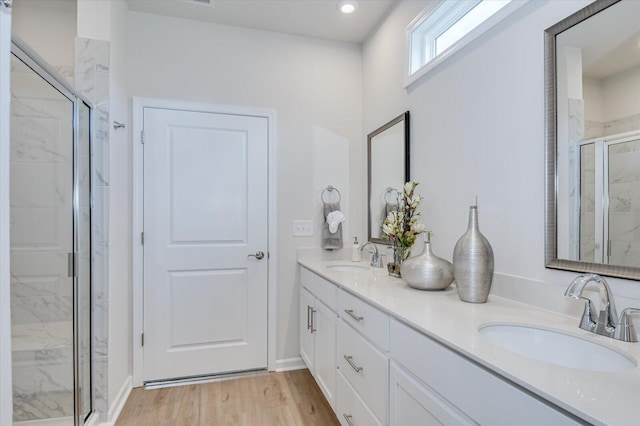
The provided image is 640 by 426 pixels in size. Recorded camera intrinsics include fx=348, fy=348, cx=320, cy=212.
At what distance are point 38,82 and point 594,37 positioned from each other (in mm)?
2252

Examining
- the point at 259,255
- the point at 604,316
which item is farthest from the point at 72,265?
the point at 604,316

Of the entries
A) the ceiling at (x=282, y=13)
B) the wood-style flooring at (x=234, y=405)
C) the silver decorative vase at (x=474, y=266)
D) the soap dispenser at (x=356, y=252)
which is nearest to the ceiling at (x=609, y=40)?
the silver decorative vase at (x=474, y=266)

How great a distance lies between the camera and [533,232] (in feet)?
4.37

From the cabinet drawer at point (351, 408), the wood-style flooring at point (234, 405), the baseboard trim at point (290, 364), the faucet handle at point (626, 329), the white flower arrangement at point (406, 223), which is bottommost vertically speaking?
the wood-style flooring at point (234, 405)

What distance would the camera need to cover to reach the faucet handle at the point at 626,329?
3.04ft

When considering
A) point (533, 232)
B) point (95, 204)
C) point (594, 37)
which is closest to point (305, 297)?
point (95, 204)

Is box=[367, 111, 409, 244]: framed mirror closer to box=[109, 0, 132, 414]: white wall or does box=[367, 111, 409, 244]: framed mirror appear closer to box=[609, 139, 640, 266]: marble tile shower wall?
box=[609, 139, 640, 266]: marble tile shower wall

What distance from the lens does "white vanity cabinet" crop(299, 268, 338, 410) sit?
192cm

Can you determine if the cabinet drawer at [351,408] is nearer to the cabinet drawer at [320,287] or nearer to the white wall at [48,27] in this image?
the cabinet drawer at [320,287]

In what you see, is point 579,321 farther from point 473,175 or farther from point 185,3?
point 185,3

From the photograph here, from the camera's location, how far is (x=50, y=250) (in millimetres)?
1767

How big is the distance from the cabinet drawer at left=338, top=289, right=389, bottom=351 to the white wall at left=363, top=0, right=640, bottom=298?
575 mm

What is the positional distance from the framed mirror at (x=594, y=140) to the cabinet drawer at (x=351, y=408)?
936 millimetres

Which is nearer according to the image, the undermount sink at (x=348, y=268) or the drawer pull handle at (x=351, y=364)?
the drawer pull handle at (x=351, y=364)
